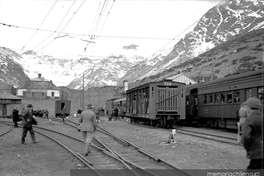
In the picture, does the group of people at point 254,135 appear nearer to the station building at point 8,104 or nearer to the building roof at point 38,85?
the station building at point 8,104

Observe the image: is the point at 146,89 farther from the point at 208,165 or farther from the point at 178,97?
the point at 208,165

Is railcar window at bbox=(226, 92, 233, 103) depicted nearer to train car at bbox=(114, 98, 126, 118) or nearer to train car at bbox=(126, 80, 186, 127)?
train car at bbox=(126, 80, 186, 127)

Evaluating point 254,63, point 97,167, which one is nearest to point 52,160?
point 97,167

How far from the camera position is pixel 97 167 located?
29.8 feet

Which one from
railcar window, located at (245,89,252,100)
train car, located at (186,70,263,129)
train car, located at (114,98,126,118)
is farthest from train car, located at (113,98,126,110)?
railcar window, located at (245,89,252,100)

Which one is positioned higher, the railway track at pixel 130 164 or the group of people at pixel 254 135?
the group of people at pixel 254 135

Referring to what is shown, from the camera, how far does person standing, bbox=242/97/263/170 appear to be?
516 centimetres

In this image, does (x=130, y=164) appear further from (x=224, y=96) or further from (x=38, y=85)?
(x=38, y=85)

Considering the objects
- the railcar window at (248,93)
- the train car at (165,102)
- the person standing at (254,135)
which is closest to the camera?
the person standing at (254,135)

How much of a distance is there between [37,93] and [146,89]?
312 feet

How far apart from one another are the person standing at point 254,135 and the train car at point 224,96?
10.7 metres

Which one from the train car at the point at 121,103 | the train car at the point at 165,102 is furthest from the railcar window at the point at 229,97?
the train car at the point at 121,103

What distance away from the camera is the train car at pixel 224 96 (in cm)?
1712

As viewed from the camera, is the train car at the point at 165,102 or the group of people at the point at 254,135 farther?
the train car at the point at 165,102
